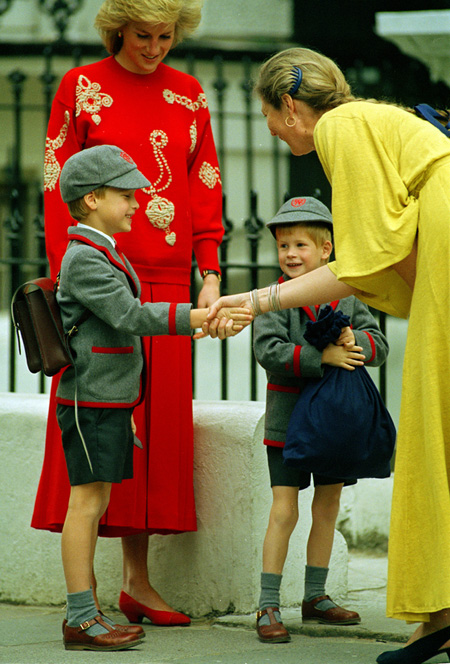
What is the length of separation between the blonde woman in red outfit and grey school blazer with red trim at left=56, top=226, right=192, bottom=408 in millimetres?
341

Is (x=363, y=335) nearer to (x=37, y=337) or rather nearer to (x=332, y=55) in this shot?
(x=37, y=337)

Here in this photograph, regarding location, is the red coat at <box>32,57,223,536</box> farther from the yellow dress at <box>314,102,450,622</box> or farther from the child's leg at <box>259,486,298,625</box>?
the yellow dress at <box>314,102,450,622</box>

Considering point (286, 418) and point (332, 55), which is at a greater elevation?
point (332, 55)

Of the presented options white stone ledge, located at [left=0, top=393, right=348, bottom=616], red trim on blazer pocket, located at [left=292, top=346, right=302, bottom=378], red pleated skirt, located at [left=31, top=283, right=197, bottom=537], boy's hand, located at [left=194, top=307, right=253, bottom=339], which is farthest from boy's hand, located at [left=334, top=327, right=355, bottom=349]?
red pleated skirt, located at [left=31, top=283, right=197, bottom=537]

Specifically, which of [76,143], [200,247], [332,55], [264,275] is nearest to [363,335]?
[200,247]

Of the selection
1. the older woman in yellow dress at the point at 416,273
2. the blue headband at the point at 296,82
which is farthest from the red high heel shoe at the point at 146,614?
the blue headband at the point at 296,82

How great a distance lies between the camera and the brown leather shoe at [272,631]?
320cm

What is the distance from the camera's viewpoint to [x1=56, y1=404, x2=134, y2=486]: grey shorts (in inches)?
122

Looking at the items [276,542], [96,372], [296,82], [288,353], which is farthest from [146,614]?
[296,82]

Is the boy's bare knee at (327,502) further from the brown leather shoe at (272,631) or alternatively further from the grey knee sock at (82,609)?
the grey knee sock at (82,609)

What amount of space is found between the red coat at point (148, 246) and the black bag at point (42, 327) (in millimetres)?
365

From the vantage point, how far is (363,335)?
3.45 m

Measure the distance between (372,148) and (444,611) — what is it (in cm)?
131

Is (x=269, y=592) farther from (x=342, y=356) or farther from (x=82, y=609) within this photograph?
(x=342, y=356)
